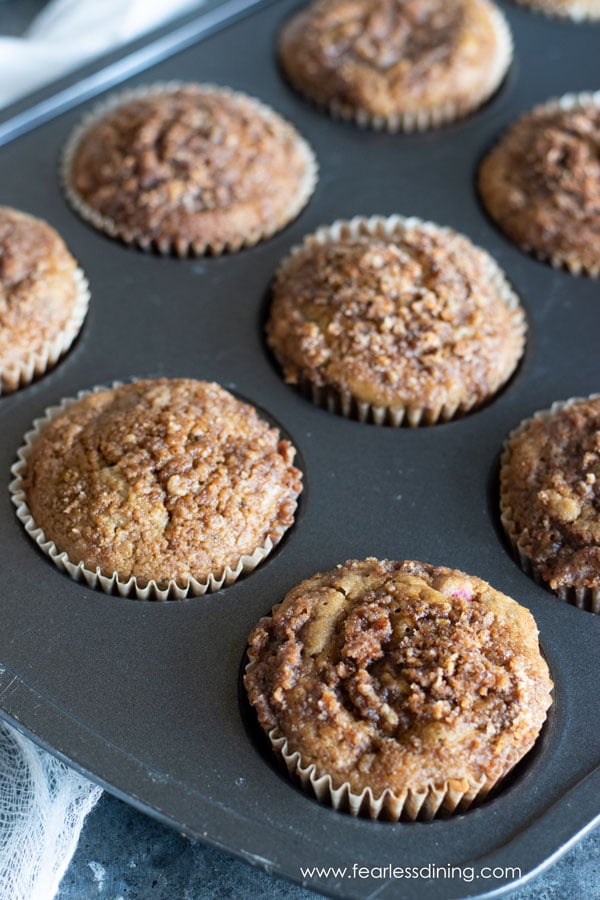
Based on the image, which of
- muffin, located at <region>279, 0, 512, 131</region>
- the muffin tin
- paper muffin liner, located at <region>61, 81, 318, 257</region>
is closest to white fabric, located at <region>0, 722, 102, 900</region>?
the muffin tin

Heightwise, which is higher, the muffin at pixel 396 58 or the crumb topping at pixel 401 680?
the muffin at pixel 396 58

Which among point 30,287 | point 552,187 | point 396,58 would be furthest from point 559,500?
point 396,58

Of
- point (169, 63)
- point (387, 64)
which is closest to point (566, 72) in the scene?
point (387, 64)

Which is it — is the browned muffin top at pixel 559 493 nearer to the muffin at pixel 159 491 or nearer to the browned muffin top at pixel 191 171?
the muffin at pixel 159 491

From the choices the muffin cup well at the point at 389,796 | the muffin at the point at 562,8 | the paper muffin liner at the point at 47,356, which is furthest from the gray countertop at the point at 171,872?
the muffin at the point at 562,8

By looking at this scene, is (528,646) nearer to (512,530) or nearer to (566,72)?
(512,530)

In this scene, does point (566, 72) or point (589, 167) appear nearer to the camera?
→ point (589, 167)
